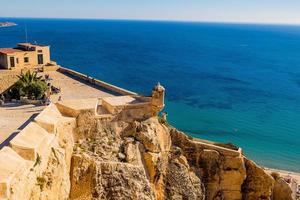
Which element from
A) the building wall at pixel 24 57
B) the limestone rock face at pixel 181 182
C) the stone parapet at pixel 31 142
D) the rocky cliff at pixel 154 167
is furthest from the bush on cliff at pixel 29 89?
the limestone rock face at pixel 181 182

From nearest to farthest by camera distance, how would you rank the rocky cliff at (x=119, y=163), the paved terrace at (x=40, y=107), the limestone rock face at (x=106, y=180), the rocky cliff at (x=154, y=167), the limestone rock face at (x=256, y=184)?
the rocky cliff at (x=119, y=163), the paved terrace at (x=40, y=107), the limestone rock face at (x=106, y=180), the rocky cliff at (x=154, y=167), the limestone rock face at (x=256, y=184)

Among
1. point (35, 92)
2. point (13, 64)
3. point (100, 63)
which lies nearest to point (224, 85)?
point (100, 63)

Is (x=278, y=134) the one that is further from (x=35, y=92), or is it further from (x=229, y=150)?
(x=35, y=92)

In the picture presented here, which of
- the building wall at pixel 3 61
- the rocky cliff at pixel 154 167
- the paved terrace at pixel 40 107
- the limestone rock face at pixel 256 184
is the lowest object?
the limestone rock face at pixel 256 184

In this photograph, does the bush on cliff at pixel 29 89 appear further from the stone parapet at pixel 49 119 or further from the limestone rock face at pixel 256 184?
the limestone rock face at pixel 256 184

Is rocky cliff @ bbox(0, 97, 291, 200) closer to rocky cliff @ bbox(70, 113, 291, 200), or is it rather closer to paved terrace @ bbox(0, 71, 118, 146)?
rocky cliff @ bbox(70, 113, 291, 200)

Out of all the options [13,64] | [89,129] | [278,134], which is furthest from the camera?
[278,134]

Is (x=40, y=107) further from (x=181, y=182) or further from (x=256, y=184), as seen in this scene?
(x=256, y=184)
